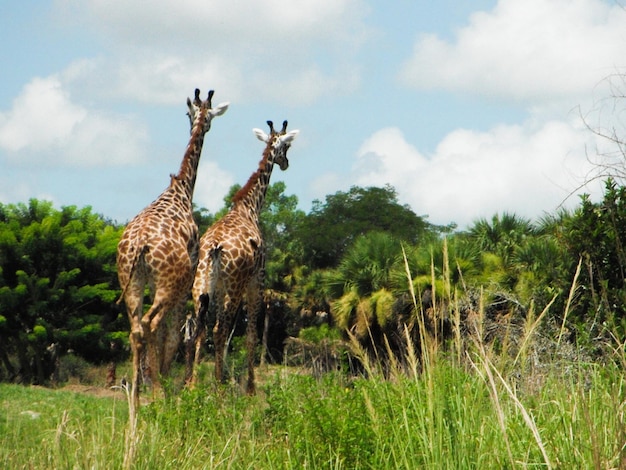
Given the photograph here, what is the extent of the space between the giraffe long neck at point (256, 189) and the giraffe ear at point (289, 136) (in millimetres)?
223

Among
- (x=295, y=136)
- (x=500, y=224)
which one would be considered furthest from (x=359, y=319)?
(x=295, y=136)

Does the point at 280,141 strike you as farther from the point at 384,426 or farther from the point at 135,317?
the point at 384,426

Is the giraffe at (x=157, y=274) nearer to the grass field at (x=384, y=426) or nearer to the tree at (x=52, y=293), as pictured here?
the grass field at (x=384, y=426)

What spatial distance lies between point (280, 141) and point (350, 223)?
2738cm

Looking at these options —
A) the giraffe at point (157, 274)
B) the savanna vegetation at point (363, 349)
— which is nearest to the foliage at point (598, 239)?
the savanna vegetation at point (363, 349)

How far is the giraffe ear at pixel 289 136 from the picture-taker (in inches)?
530

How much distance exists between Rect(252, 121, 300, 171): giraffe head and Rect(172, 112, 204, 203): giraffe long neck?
1.54m

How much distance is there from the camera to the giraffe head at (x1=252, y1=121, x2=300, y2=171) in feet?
44.1

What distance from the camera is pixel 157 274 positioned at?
980 cm

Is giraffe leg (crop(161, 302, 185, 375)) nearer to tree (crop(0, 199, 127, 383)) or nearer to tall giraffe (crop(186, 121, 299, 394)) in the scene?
tall giraffe (crop(186, 121, 299, 394))

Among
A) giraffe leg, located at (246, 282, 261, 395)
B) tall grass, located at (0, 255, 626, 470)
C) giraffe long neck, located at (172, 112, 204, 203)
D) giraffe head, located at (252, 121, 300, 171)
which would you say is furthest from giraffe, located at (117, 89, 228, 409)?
giraffe head, located at (252, 121, 300, 171)

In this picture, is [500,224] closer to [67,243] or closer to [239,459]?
[67,243]

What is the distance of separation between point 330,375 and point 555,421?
2.65 m

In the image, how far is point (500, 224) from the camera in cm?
2217
